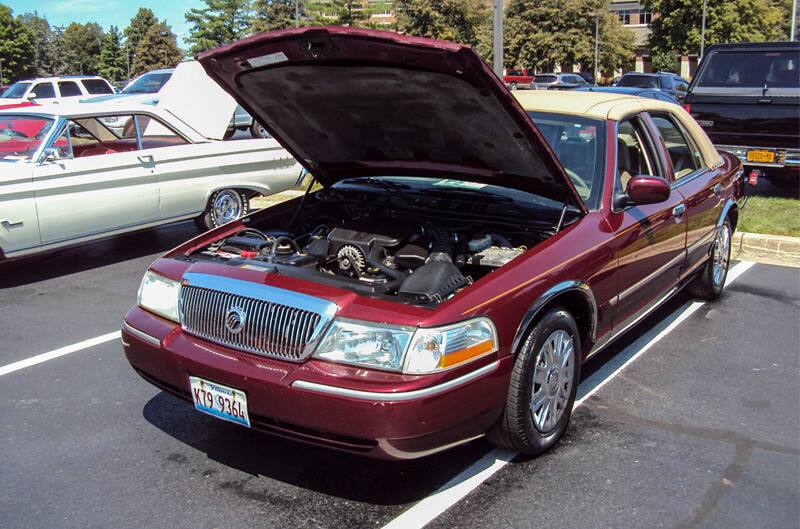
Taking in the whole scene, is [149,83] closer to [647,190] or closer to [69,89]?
[69,89]

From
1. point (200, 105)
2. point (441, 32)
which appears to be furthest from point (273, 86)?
point (441, 32)

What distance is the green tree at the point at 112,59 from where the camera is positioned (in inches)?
3130

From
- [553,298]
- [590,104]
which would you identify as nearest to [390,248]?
[553,298]

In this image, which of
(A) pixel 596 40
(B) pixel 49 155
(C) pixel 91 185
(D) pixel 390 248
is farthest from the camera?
(A) pixel 596 40

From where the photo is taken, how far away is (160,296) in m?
3.61

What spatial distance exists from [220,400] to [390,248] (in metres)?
1.34

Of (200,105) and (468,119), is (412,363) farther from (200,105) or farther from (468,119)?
(200,105)

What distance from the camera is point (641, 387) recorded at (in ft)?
14.5

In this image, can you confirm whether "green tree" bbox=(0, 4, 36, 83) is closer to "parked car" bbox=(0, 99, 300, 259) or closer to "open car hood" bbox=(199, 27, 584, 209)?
"parked car" bbox=(0, 99, 300, 259)

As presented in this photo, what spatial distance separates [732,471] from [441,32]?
48.2 meters

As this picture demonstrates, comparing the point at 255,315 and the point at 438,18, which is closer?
the point at 255,315

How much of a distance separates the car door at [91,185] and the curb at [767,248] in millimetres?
6236

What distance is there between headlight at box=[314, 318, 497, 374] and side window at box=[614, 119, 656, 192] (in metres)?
1.98

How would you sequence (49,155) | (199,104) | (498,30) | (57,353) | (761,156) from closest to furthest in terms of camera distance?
(57,353)
(49,155)
(498,30)
(199,104)
(761,156)
